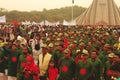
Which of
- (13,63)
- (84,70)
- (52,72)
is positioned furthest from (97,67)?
(13,63)

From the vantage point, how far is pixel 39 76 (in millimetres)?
12000

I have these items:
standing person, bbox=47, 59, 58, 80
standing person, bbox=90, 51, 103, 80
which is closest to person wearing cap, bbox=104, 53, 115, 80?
standing person, bbox=90, 51, 103, 80

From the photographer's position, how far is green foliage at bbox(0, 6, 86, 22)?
115438 mm

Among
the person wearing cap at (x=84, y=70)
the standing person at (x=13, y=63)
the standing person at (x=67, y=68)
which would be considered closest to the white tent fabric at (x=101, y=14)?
the standing person at (x=13, y=63)

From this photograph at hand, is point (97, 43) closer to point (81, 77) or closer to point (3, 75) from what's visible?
point (3, 75)

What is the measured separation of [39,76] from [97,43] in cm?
515

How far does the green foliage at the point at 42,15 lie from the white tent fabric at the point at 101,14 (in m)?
33.6

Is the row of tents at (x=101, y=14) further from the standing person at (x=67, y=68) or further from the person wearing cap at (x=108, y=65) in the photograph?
the standing person at (x=67, y=68)

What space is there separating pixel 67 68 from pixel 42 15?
114992 millimetres

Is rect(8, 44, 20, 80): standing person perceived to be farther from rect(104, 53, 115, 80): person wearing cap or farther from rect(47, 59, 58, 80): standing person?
rect(104, 53, 115, 80): person wearing cap

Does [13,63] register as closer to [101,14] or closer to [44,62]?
[44,62]

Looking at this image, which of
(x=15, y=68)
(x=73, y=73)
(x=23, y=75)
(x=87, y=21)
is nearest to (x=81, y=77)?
(x=73, y=73)

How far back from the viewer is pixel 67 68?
11273 millimetres

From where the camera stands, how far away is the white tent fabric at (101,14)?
7669 cm
